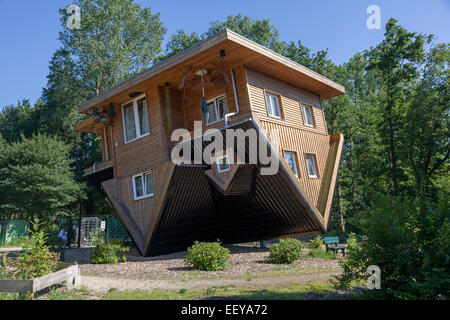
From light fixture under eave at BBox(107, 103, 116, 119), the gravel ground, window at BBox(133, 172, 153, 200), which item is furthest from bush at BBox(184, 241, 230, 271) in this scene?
light fixture under eave at BBox(107, 103, 116, 119)

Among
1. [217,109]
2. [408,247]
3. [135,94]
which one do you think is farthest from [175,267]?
[135,94]

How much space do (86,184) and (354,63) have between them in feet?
102

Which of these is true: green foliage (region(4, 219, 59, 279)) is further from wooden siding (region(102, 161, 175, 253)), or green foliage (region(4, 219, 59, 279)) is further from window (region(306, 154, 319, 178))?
window (region(306, 154, 319, 178))

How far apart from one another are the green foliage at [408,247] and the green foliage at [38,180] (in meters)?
27.8

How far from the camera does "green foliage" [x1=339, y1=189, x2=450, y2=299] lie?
208 inches

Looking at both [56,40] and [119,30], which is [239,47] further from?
[56,40]

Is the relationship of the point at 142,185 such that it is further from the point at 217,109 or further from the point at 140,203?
the point at 217,109

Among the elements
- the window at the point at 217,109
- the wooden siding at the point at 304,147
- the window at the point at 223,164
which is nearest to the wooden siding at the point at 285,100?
the wooden siding at the point at 304,147

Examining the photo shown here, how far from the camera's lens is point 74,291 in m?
7.18

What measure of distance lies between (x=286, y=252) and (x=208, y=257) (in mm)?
2769

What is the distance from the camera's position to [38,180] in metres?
29.5

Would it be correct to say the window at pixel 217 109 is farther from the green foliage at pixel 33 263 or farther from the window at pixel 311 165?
the green foliage at pixel 33 263

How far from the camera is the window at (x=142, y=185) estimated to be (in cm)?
1461
